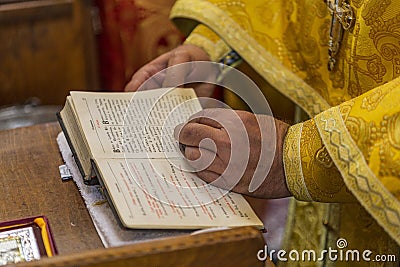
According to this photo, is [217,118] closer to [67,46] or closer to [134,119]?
[134,119]

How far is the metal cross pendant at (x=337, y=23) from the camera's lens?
3.14 feet

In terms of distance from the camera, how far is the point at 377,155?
2.52ft

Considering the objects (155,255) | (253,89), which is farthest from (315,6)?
(155,255)

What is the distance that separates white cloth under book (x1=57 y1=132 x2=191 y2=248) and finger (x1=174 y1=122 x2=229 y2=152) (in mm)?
123

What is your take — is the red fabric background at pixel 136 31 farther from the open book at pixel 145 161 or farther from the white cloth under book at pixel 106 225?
the white cloth under book at pixel 106 225

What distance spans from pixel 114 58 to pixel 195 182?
3.64 ft

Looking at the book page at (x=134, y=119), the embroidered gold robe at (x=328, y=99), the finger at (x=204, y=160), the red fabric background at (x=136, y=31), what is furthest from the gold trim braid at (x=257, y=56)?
the red fabric background at (x=136, y=31)

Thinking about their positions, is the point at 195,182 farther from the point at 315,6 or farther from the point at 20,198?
the point at 315,6

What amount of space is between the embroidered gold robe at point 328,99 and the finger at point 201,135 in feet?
0.28

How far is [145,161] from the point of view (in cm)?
87

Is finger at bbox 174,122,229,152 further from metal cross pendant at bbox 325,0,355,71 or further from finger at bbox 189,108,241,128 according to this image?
metal cross pendant at bbox 325,0,355,71

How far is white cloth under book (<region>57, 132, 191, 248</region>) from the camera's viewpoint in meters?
0.76

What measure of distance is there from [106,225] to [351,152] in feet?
0.90

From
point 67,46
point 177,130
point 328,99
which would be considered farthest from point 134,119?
point 67,46
